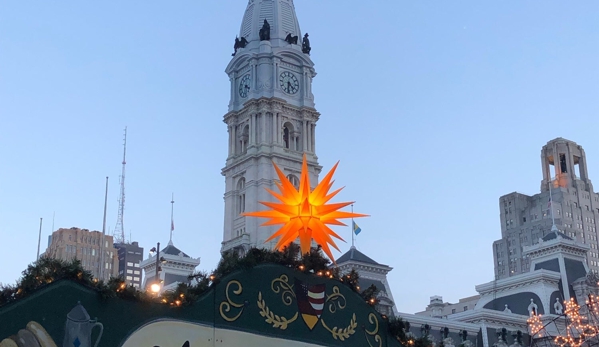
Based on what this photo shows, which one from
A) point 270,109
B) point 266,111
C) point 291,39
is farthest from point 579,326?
point 291,39

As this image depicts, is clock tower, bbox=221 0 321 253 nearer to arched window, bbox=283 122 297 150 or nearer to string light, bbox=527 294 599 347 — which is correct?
arched window, bbox=283 122 297 150

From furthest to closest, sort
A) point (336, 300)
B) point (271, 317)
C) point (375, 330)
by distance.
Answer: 1. point (375, 330)
2. point (336, 300)
3. point (271, 317)

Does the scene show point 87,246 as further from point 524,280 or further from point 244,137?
point 524,280

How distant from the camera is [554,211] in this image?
531ft

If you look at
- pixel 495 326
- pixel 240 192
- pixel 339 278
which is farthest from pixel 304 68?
pixel 339 278

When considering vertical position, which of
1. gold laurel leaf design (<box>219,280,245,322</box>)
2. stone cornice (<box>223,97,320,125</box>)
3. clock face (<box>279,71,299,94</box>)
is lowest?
gold laurel leaf design (<box>219,280,245,322</box>)

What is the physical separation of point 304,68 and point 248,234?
77.3ft

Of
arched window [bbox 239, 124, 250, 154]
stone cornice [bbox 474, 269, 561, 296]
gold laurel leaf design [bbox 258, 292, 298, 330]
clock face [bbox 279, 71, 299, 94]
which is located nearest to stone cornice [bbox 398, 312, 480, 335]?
stone cornice [bbox 474, 269, 561, 296]

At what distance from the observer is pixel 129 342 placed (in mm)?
17766

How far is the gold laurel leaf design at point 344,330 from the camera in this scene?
21.1m

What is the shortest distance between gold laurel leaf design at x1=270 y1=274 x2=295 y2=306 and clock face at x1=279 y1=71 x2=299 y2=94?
81.2m

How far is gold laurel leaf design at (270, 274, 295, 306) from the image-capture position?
2044 cm

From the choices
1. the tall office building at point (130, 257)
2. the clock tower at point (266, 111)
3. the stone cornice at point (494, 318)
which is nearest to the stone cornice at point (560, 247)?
the stone cornice at point (494, 318)

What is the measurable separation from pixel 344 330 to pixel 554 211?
5860 inches
